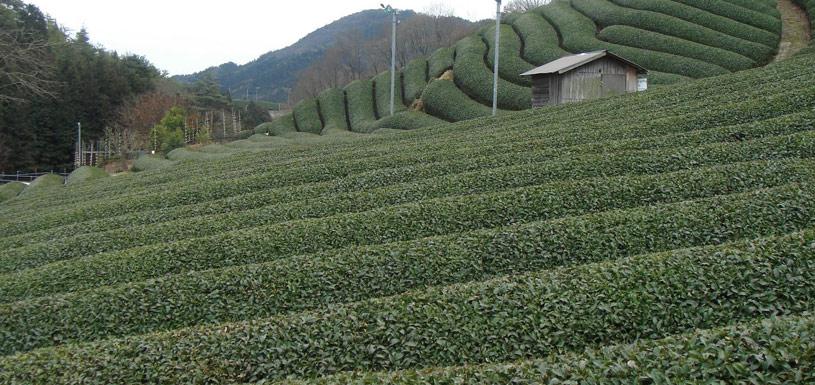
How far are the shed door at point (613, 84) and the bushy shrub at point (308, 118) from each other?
3022 cm

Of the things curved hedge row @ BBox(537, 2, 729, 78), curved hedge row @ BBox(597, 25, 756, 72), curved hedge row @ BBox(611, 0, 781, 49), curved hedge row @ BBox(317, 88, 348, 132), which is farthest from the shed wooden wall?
curved hedge row @ BBox(317, 88, 348, 132)

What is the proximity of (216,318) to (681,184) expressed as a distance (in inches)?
355

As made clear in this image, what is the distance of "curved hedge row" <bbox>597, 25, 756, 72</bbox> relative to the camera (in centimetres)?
4044

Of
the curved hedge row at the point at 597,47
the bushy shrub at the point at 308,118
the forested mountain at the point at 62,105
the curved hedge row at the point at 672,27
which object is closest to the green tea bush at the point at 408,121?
the curved hedge row at the point at 597,47

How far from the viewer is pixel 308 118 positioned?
61.4 metres

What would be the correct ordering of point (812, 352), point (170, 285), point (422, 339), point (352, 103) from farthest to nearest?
1. point (352, 103)
2. point (170, 285)
3. point (422, 339)
4. point (812, 352)

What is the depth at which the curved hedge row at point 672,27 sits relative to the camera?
41.6 metres

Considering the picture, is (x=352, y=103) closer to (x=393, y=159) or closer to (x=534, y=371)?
(x=393, y=159)

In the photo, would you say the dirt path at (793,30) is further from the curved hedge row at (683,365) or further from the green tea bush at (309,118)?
the curved hedge row at (683,365)

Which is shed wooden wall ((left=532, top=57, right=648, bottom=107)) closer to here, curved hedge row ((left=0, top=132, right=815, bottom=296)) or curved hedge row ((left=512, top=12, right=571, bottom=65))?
curved hedge row ((left=512, top=12, right=571, bottom=65))

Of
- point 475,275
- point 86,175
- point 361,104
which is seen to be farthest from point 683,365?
point 361,104

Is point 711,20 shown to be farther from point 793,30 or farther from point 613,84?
point 613,84

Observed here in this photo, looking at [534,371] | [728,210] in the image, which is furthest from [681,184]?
[534,371]

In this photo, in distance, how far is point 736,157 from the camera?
1425 cm
